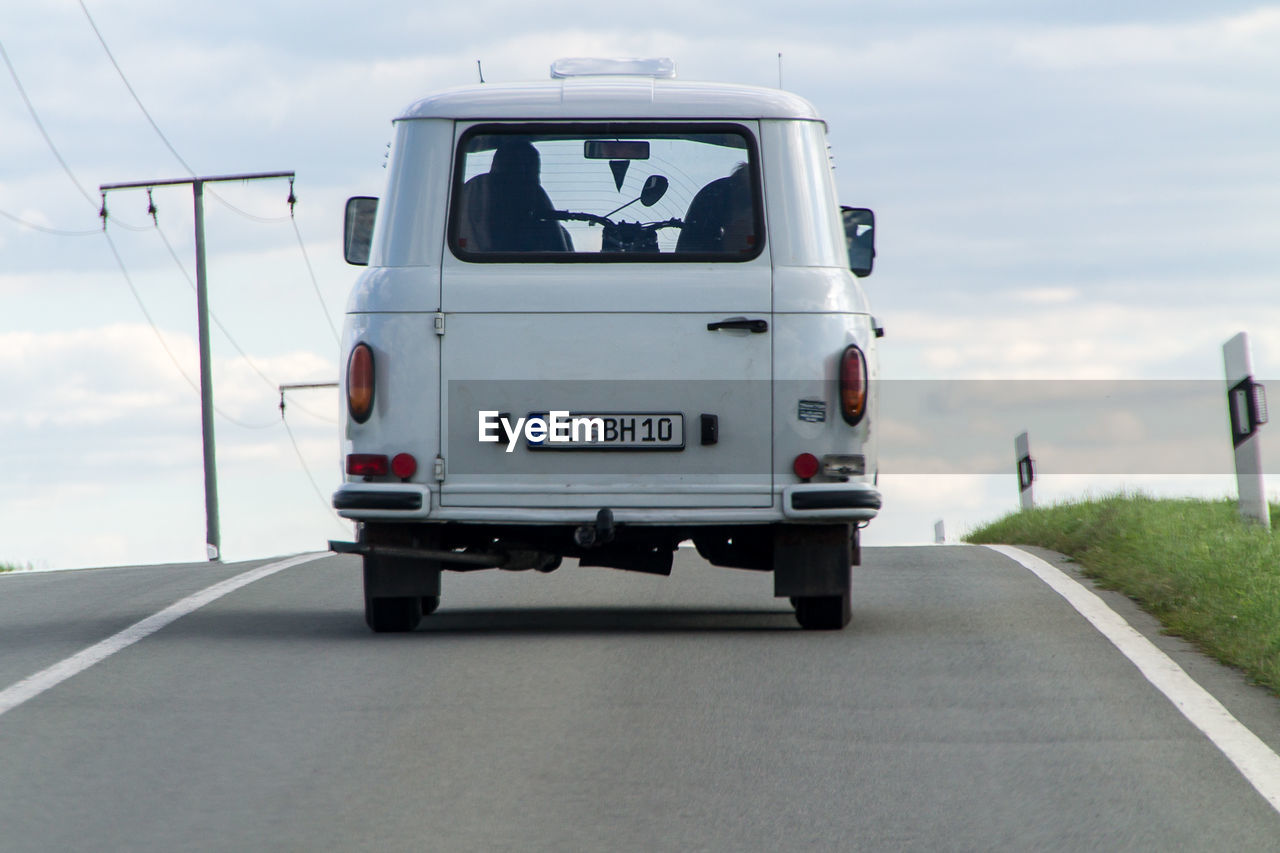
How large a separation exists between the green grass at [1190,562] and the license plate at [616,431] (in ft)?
8.56

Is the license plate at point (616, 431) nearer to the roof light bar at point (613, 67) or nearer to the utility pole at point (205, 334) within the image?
the roof light bar at point (613, 67)

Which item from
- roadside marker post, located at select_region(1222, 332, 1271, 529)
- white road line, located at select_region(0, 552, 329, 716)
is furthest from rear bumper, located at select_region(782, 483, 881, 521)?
roadside marker post, located at select_region(1222, 332, 1271, 529)

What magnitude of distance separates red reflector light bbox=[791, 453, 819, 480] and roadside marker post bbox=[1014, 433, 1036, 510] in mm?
12884

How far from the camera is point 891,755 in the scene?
5.96m

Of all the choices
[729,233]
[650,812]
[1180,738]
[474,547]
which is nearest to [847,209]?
[729,233]

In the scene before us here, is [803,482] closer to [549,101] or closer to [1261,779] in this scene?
[549,101]

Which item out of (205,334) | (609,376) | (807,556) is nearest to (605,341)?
(609,376)

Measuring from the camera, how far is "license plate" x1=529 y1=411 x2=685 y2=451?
27.4ft

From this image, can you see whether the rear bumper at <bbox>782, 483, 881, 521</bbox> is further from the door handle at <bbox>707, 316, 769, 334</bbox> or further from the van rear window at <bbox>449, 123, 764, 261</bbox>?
the van rear window at <bbox>449, 123, 764, 261</bbox>

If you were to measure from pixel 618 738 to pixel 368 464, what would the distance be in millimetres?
2624

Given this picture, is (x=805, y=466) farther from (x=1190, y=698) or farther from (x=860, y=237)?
(x=1190, y=698)

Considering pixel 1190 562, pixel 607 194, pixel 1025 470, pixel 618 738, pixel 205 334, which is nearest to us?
pixel 618 738

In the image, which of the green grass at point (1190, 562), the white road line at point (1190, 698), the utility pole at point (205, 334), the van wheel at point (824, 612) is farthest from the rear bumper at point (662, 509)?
the utility pole at point (205, 334)

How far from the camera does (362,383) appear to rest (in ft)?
27.5
